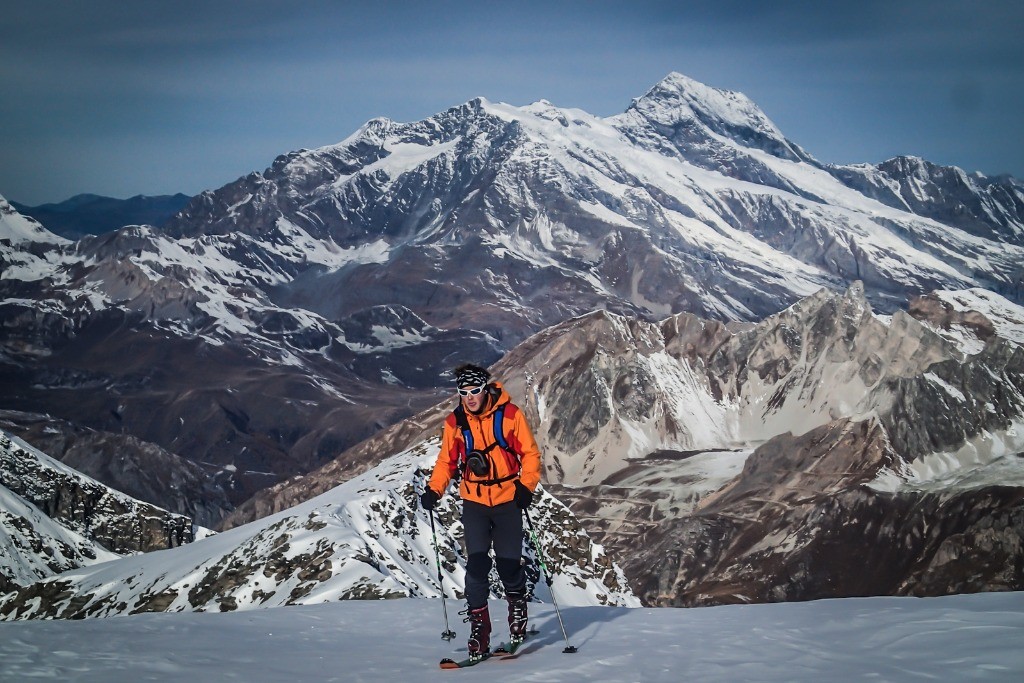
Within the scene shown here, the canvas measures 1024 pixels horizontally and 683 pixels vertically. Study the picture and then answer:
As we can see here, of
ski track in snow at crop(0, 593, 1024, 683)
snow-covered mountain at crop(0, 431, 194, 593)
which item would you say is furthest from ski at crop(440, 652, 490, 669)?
snow-covered mountain at crop(0, 431, 194, 593)

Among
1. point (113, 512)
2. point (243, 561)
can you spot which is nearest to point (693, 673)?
point (243, 561)

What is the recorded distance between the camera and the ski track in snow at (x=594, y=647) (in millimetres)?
17516

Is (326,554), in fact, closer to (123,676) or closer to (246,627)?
(246,627)

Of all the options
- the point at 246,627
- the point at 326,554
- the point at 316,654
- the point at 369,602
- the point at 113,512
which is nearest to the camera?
the point at 316,654

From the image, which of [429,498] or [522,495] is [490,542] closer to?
Answer: [522,495]

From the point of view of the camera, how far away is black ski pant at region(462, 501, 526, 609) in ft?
71.5

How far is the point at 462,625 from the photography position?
84.1 feet

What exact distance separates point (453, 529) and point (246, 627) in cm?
5414

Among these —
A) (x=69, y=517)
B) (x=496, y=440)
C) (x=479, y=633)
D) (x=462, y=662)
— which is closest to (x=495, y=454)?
(x=496, y=440)

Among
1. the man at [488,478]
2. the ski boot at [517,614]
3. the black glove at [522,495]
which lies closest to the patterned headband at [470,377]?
the man at [488,478]

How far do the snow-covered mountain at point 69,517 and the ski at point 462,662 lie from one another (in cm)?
14013

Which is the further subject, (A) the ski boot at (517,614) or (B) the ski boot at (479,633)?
(A) the ski boot at (517,614)

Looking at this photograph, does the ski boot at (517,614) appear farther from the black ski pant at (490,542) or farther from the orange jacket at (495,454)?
the orange jacket at (495,454)

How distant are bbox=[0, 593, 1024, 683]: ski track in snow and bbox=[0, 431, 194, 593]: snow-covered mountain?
446 ft
